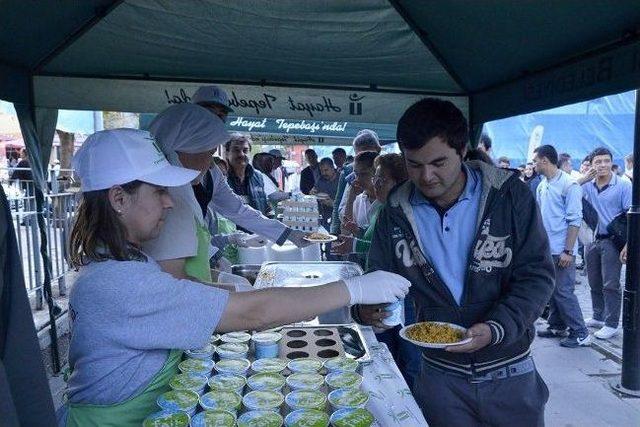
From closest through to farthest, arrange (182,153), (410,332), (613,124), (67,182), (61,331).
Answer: (410,332) < (182,153) < (61,331) < (67,182) < (613,124)

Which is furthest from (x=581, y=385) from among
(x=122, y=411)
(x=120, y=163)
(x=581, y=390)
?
(x=120, y=163)

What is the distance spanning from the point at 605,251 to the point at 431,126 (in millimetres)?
4481

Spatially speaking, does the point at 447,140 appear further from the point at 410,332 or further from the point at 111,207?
Result: the point at 111,207

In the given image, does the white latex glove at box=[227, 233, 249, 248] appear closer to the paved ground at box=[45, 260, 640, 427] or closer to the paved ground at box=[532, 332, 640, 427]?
the paved ground at box=[45, 260, 640, 427]

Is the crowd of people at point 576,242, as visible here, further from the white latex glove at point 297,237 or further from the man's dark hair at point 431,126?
the man's dark hair at point 431,126

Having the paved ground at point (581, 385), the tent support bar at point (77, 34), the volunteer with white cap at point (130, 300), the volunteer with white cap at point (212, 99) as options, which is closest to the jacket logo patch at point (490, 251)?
the volunteer with white cap at point (130, 300)

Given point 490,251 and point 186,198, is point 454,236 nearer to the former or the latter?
point 490,251

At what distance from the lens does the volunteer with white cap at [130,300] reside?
126cm

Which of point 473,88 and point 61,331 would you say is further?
point 61,331

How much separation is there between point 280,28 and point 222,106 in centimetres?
63

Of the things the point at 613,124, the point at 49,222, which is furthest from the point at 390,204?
the point at 613,124

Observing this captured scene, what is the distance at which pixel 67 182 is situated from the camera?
9875 millimetres

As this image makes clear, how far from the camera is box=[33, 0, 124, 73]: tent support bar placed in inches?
99.8

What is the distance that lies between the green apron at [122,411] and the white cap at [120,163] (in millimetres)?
588
